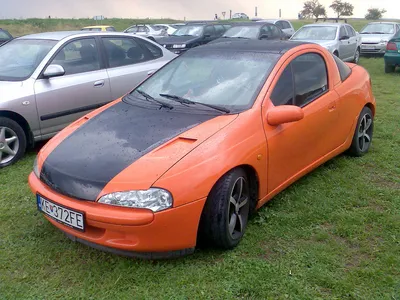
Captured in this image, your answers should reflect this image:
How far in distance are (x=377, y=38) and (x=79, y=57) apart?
13904 millimetres

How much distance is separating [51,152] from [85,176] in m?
0.58

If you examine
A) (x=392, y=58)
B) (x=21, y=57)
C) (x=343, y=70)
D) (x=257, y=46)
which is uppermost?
(x=257, y=46)

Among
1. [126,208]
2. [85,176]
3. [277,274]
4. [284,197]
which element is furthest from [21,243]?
[284,197]

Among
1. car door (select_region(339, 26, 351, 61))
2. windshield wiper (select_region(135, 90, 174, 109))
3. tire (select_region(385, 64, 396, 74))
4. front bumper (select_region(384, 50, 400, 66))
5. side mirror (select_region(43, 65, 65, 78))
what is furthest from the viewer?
car door (select_region(339, 26, 351, 61))

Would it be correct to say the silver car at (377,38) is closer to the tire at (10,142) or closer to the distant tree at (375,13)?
the tire at (10,142)

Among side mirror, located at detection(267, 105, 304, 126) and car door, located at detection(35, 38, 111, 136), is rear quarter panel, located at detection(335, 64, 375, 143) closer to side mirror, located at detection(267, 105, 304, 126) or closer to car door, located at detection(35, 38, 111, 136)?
side mirror, located at detection(267, 105, 304, 126)

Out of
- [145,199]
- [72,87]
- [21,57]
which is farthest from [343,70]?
[21,57]

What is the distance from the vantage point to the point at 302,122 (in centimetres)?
381

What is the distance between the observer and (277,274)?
2.92 metres

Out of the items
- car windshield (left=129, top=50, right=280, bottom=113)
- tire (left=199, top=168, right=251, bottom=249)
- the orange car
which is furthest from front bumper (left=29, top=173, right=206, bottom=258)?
car windshield (left=129, top=50, right=280, bottom=113)

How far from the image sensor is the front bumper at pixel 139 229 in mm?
2721

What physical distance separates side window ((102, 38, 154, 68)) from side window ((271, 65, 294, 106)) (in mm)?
3035

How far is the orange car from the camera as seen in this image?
2791mm

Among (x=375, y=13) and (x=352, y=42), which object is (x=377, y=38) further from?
(x=375, y=13)
